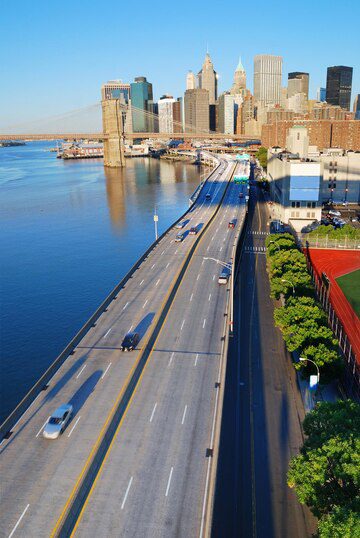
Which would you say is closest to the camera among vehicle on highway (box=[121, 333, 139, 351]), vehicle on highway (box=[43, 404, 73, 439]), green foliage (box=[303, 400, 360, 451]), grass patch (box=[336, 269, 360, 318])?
green foliage (box=[303, 400, 360, 451])

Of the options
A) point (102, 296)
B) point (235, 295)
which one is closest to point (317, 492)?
point (235, 295)

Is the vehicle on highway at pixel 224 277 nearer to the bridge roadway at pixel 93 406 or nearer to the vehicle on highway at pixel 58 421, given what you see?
the bridge roadway at pixel 93 406

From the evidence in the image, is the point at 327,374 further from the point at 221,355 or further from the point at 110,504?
the point at 110,504

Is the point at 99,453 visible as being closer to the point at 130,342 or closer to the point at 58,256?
the point at 130,342

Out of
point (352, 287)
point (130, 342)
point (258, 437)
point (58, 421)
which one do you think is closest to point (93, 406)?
point (58, 421)

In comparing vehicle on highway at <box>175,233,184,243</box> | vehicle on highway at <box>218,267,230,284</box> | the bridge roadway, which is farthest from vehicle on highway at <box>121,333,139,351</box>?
vehicle on highway at <box>175,233,184,243</box>

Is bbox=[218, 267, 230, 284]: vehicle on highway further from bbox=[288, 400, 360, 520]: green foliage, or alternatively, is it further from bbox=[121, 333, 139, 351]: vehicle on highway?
bbox=[288, 400, 360, 520]: green foliage
